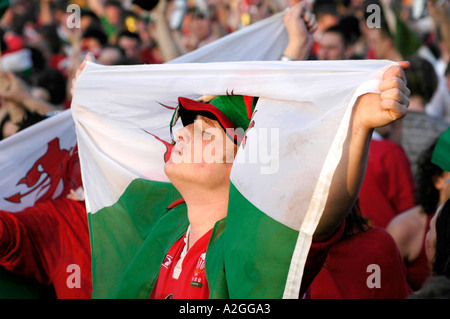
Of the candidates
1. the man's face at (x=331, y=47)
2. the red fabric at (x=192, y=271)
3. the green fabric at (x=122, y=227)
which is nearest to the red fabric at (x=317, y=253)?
the red fabric at (x=192, y=271)

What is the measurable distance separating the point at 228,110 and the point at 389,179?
188 cm

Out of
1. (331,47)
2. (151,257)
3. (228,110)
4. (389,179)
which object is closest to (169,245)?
(151,257)

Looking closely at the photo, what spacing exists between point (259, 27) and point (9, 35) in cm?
540

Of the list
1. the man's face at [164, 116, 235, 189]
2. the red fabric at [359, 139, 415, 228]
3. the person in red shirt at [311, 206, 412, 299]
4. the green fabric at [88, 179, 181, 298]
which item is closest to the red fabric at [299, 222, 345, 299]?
the man's face at [164, 116, 235, 189]

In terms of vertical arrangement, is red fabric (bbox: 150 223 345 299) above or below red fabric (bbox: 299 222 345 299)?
below

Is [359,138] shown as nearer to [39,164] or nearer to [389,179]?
[39,164]

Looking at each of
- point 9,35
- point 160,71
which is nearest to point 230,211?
point 160,71

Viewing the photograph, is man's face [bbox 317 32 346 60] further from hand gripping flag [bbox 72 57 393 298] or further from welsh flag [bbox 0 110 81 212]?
hand gripping flag [bbox 72 57 393 298]

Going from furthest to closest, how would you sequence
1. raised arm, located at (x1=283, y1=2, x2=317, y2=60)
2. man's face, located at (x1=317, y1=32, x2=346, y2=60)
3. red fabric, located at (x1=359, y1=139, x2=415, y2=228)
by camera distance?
man's face, located at (x1=317, y1=32, x2=346, y2=60)
red fabric, located at (x1=359, y1=139, x2=415, y2=228)
raised arm, located at (x1=283, y1=2, x2=317, y2=60)

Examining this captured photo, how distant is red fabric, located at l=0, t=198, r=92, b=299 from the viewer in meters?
2.82

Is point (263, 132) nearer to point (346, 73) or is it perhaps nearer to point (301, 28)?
point (346, 73)

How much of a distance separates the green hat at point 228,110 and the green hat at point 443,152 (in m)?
0.78

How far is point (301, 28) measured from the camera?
3203mm

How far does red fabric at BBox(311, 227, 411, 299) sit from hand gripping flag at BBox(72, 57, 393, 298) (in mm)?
616
